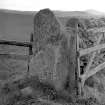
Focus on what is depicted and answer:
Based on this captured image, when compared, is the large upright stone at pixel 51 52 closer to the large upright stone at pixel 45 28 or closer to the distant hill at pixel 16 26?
the large upright stone at pixel 45 28

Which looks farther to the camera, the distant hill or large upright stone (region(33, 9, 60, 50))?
the distant hill

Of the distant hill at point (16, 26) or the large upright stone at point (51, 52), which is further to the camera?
the distant hill at point (16, 26)

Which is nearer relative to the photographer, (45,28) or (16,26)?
(45,28)

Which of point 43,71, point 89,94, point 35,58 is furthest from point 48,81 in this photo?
point 89,94

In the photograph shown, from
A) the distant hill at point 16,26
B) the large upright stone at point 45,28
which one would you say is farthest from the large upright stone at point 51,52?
the distant hill at point 16,26

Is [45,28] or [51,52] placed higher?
[45,28]

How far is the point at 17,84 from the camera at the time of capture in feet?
16.4

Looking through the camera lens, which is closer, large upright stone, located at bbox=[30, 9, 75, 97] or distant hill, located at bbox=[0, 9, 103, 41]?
large upright stone, located at bbox=[30, 9, 75, 97]

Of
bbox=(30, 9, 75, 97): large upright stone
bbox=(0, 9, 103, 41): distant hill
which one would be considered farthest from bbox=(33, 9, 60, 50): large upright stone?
bbox=(0, 9, 103, 41): distant hill

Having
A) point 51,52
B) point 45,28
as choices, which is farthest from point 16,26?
point 51,52

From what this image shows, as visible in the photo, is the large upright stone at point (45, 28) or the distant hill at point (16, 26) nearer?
the large upright stone at point (45, 28)

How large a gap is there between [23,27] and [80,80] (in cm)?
1200

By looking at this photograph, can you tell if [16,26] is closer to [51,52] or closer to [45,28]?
[45,28]

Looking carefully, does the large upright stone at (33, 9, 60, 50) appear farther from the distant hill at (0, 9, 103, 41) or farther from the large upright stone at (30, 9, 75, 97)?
the distant hill at (0, 9, 103, 41)
